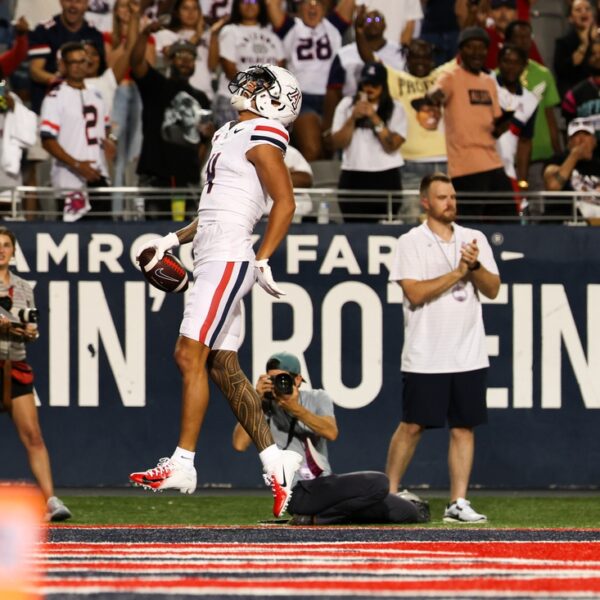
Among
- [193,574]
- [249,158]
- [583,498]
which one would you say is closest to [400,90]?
[583,498]

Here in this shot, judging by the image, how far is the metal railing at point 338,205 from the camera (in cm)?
1252

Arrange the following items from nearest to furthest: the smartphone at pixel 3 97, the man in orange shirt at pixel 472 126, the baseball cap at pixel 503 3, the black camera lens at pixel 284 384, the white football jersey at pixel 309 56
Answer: the black camera lens at pixel 284 384 < the smartphone at pixel 3 97 < the man in orange shirt at pixel 472 126 < the white football jersey at pixel 309 56 < the baseball cap at pixel 503 3

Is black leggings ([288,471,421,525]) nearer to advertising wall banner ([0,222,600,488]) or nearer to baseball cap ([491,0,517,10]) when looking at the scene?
advertising wall banner ([0,222,600,488])

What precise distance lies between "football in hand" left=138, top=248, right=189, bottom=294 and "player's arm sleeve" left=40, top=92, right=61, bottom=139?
4.93 meters

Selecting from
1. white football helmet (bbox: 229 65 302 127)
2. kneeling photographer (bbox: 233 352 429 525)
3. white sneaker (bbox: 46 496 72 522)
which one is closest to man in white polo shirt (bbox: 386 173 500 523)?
kneeling photographer (bbox: 233 352 429 525)

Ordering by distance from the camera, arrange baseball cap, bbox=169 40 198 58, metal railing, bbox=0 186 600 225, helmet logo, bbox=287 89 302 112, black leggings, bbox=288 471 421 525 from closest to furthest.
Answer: helmet logo, bbox=287 89 302 112 < black leggings, bbox=288 471 421 525 < metal railing, bbox=0 186 600 225 < baseball cap, bbox=169 40 198 58

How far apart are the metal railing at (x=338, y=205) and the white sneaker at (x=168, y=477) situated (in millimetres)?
5009

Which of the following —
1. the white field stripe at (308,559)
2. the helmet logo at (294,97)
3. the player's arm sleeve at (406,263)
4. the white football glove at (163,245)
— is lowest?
the white field stripe at (308,559)

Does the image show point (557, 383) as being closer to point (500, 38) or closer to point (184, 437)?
point (500, 38)

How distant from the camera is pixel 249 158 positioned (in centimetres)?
767

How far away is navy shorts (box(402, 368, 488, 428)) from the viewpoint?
1018 cm

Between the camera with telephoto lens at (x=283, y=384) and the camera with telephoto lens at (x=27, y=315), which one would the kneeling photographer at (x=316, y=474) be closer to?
the camera with telephoto lens at (x=283, y=384)

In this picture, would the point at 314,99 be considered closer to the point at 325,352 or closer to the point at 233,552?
the point at 325,352

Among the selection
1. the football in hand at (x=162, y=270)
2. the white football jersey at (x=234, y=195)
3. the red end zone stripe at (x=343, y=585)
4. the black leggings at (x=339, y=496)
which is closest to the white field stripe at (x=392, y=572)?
the red end zone stripe at (x=343, y=585)
